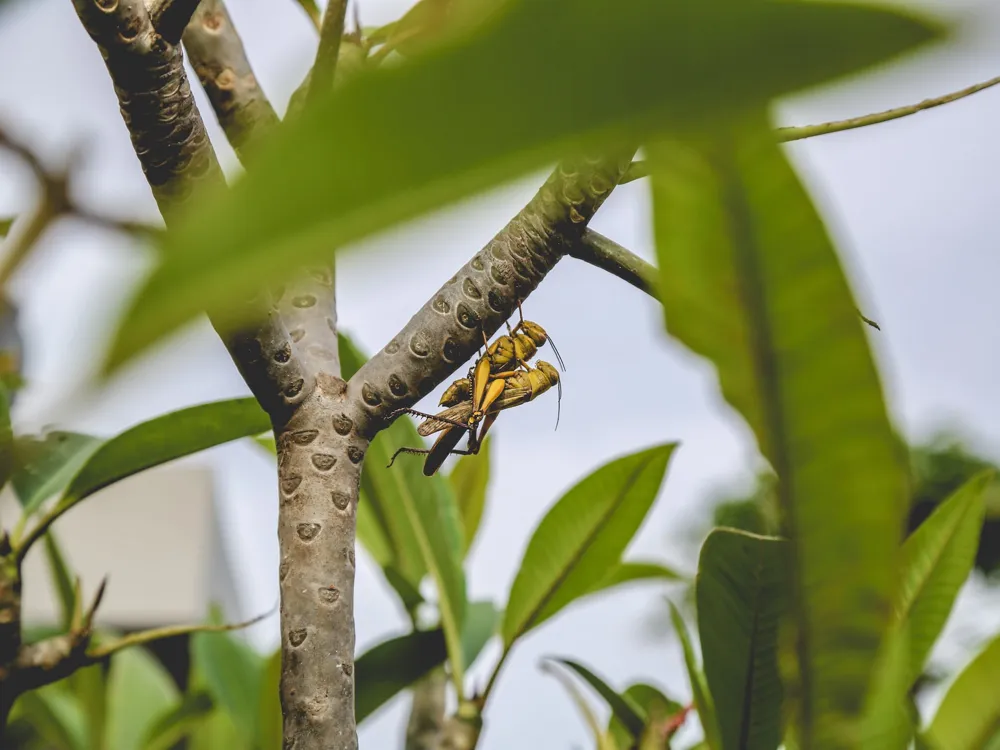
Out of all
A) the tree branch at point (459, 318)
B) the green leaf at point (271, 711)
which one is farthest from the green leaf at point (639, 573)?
the tree branch at point (459, 318)

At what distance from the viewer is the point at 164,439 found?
703 millimetres

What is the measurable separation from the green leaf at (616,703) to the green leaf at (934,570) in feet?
0.78

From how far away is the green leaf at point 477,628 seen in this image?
0.82 metres

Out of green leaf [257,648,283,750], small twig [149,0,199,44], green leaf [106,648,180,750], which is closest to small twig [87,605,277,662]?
green leaf [257,648,283,750]

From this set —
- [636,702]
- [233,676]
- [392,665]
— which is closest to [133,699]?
[233,676]

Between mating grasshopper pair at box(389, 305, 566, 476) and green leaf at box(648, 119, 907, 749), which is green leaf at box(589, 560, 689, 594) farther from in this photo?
green leaf at box(648, 119, 907, 749)

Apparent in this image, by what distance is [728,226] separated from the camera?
209 mm

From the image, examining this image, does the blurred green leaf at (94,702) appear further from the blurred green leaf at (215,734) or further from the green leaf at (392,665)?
the green leaf at (392,665)

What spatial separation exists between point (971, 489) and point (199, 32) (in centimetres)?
72

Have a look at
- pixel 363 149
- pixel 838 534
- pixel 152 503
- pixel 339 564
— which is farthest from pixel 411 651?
pixel 152 503

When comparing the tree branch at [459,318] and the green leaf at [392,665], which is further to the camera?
the green leaf at [392,665]

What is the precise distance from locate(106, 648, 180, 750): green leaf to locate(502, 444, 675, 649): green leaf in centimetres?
68

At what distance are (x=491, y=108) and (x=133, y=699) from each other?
137 centimetres

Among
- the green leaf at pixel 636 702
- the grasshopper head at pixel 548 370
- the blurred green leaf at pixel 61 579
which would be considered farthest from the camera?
the blurred green leaf at pixel 61 579
